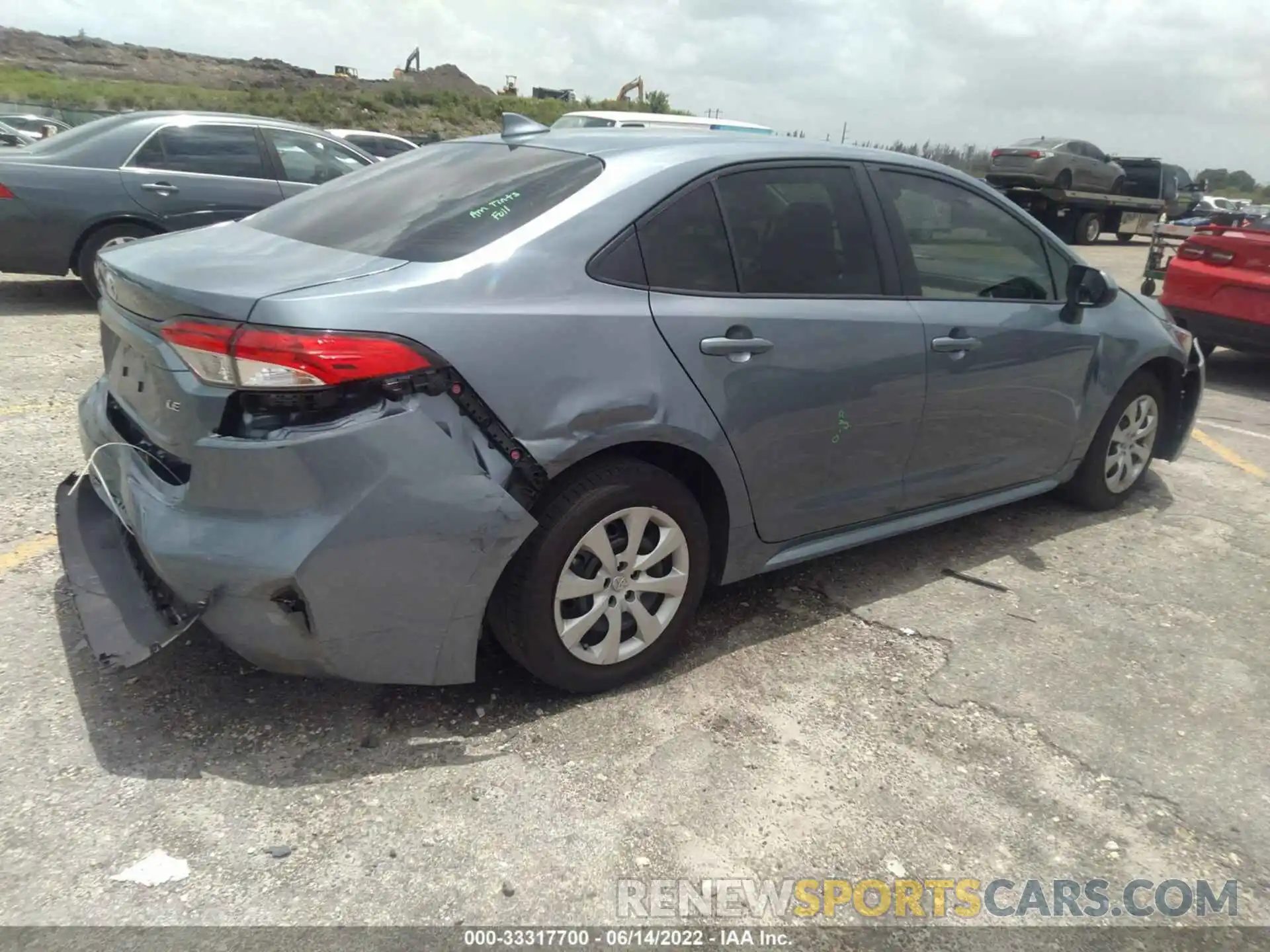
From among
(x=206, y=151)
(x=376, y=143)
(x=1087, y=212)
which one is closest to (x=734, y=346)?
(x=206, y=151)

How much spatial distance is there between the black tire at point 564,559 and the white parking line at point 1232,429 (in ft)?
18.1

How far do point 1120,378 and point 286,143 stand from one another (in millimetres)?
6773

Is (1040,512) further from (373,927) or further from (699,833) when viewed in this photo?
(373,927)

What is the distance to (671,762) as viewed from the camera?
8.87 ft

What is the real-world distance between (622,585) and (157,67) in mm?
85687

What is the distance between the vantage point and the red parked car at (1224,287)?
7.76 meters

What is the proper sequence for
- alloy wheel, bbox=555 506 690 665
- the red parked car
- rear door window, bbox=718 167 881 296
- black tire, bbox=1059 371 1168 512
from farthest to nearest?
the red parked car, black tire, bbox=1059 371 1168 512, rear door window, bbox=718 167 881 296, alloy wheel, bbox=555 506 690 665

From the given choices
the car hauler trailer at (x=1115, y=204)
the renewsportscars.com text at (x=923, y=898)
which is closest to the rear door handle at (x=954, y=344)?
the renewsportscars.com text at (x=923, y=898)

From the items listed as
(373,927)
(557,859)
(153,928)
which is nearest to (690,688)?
(557,859)

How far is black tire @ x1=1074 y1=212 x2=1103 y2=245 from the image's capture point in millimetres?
23438

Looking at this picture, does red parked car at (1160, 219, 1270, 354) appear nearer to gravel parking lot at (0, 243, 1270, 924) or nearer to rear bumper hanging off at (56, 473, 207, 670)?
gravel parking lot at (0, 243, 1270, 924)

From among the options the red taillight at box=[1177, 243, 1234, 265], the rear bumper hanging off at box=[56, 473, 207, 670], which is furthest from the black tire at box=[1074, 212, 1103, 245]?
the rear bumper hanging off at box=[56, 473, 207, 670]

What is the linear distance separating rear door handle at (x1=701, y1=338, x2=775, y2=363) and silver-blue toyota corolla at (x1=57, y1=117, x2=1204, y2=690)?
23mm

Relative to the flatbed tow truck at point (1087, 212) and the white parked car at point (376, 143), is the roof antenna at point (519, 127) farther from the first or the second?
the flatbed tow truck at point (1087, 212)
